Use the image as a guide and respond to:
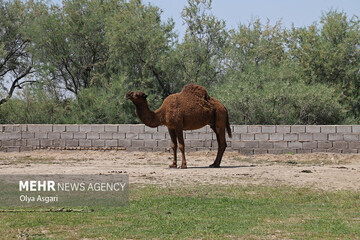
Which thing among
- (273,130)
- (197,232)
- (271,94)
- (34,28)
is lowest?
(197,232)

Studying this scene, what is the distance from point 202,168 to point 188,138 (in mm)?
4928

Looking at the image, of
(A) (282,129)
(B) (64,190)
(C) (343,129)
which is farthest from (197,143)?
(B) (64,190)

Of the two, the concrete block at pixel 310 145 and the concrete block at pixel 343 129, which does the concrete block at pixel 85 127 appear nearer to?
the concrete block at pixel 310 145

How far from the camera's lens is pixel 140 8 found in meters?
28.0

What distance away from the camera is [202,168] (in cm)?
1552

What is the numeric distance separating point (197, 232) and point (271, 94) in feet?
54.8

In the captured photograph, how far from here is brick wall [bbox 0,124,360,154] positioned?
20.0 meters

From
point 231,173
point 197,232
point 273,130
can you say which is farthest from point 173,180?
point 273,130

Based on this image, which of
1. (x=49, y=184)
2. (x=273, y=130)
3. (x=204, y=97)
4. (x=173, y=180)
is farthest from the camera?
(x=273, y=130)

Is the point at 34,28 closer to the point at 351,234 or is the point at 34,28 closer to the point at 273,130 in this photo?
the point at 273,130

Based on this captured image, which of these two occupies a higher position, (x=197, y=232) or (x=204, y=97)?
(x=204, y=97)

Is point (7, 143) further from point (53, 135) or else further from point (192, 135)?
point (192, 135)

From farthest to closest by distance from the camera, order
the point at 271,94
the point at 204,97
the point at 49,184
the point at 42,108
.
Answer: the point at 42,108 → the point at 271,94 → the point at 204,97 → the point at 49,184

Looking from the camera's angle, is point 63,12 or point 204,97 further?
point 63,12
